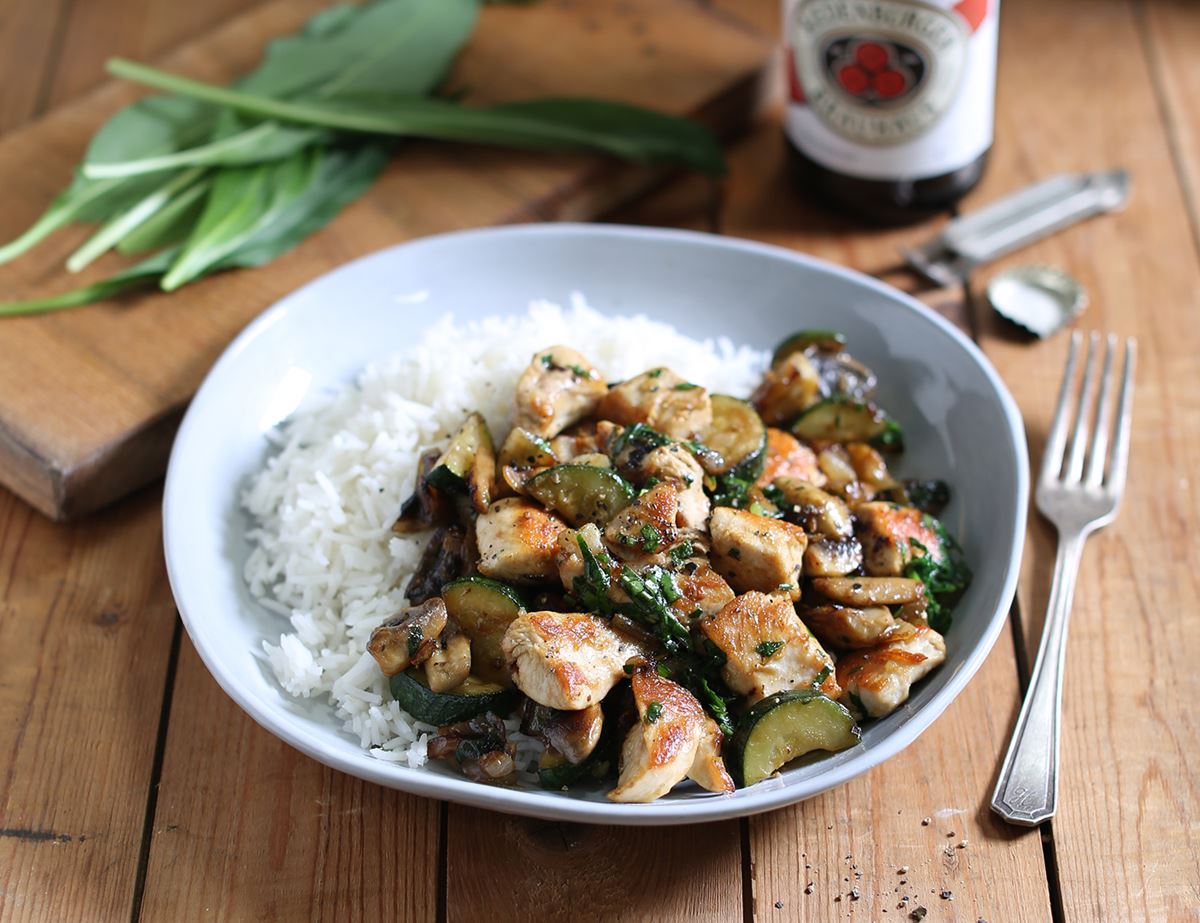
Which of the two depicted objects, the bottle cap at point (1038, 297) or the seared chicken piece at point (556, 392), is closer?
the seared chicken piece at point (556, 392)

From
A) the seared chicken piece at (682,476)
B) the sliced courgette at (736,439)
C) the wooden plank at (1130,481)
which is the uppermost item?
the seared chicken piece at (682,476)

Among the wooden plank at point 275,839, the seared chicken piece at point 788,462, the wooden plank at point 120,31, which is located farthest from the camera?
the wooden plank at point 120,31

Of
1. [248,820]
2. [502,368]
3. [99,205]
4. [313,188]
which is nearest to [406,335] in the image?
[502,368]

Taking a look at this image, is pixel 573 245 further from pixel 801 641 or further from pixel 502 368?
pixel 801 641

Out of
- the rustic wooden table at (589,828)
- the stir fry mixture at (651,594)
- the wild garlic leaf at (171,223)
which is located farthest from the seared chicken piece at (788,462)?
the wild garlic leaf at (171,223)

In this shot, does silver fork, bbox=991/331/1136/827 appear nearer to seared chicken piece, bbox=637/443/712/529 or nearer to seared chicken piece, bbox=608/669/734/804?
seared chicken piece, bbox=608/669/734/804

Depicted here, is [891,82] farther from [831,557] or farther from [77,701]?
[77,701]

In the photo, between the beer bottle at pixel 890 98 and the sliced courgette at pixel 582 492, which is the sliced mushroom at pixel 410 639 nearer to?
the sliced courgette at pixel 582 492

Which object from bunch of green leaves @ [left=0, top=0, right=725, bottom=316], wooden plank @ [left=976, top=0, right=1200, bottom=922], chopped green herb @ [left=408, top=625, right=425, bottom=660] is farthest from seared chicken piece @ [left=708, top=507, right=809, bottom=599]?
bunch of green leaves @ [left=0, top=0, right=725, bottom=316]
